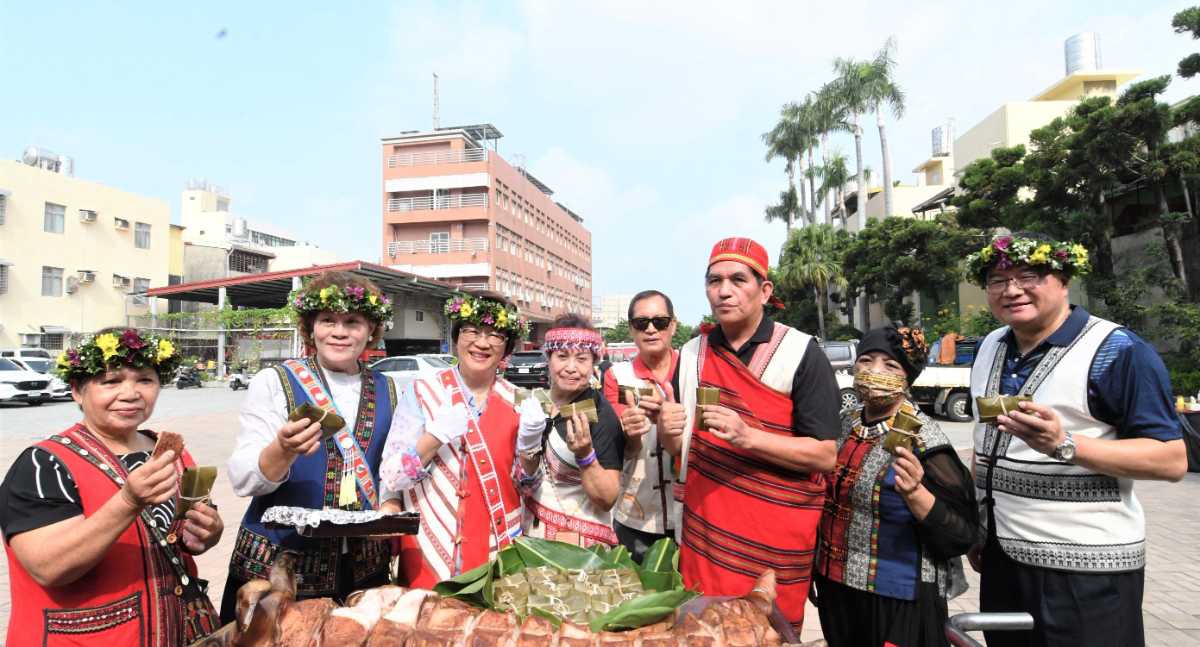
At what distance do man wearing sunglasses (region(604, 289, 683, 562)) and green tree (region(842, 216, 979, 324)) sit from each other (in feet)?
68.3

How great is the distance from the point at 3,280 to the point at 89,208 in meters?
5.37

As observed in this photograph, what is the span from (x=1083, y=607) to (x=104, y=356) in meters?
3.20

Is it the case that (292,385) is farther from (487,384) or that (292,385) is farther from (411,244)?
(411,244)

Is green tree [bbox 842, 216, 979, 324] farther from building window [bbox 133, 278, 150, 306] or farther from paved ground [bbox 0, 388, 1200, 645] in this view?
building window [bbox 133, 278, 150, 306]

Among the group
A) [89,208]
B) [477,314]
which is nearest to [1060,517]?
[477,314]

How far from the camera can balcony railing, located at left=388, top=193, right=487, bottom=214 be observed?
43.9 m

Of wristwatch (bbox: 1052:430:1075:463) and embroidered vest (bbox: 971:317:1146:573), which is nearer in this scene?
wristwatch (bbox: 1052:430:1075:463)

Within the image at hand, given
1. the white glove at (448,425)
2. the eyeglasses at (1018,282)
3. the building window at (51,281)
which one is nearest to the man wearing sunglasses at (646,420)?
the white glove at (448,425)

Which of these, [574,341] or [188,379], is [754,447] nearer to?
[574,341]

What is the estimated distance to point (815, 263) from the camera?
37219mm

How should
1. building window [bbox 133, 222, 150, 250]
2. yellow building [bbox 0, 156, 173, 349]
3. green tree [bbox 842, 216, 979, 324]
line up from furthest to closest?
building window [bbox 133, 222, 150, 250] < yellow building [bbox 0, 156, 173, 349] < green tree [bbox 842, 216, 979, 324]

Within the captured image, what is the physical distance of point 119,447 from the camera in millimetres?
2084

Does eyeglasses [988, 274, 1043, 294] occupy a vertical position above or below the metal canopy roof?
below

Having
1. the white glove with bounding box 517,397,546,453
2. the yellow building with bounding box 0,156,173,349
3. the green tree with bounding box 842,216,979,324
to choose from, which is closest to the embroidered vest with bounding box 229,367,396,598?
the white glove with bounding box 517,397,546,453
